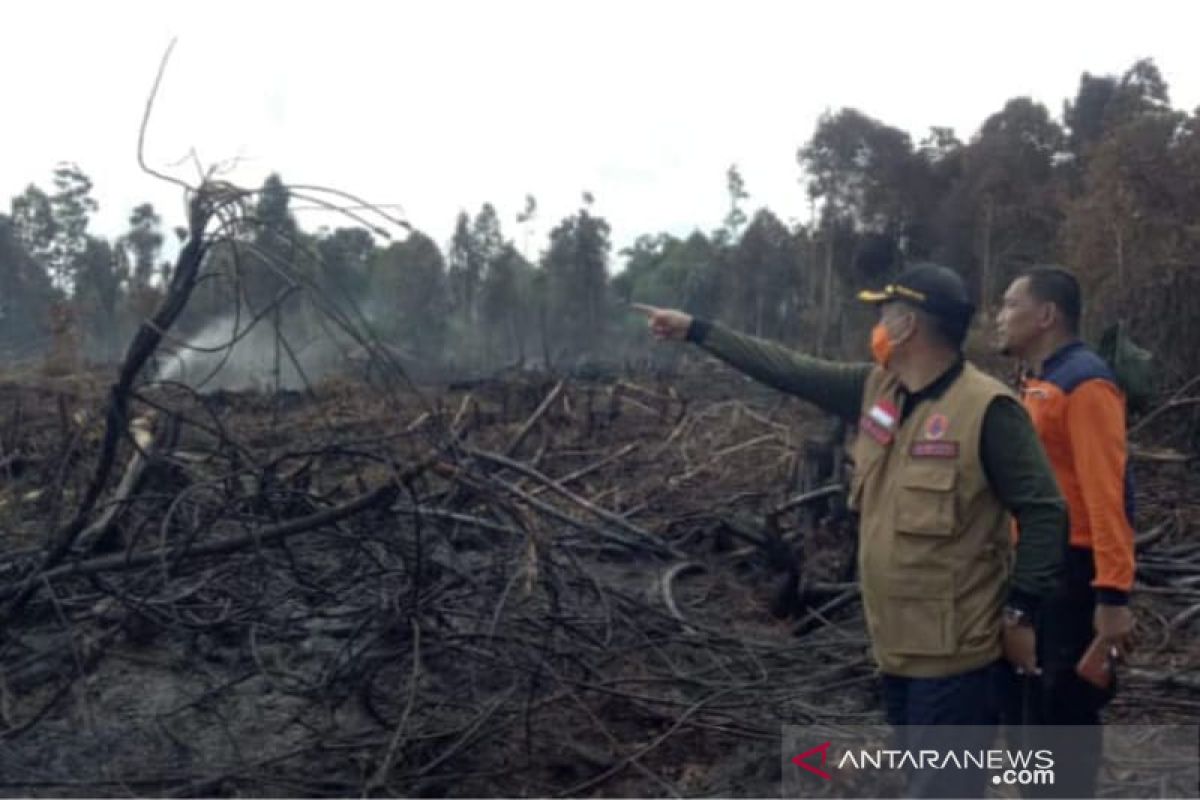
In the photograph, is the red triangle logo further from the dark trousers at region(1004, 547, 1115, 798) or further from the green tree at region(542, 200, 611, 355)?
the green tree at region(542, 200, 611, 355)

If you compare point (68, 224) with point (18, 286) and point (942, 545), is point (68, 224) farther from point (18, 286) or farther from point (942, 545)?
point (942, 545)

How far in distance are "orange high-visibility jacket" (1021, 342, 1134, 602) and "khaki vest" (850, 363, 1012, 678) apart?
0.25 metres

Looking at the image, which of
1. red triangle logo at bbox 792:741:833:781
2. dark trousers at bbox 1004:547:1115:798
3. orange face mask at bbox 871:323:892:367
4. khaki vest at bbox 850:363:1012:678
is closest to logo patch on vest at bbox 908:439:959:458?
khaki vest at bbox 850:363:1012:678

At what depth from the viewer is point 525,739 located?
13.1 feet

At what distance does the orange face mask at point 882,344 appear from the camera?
2.68m

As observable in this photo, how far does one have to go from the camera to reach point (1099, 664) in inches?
106

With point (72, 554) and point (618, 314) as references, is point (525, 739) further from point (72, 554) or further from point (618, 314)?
point (618, 314)

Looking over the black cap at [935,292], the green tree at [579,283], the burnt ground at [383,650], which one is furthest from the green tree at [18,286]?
the black cap at [935,292]

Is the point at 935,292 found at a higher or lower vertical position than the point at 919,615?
higher

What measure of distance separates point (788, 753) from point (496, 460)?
118 inches

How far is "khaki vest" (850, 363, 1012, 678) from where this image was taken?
2494 mm

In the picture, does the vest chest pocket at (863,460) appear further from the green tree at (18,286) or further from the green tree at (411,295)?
the green tree at (411,295)

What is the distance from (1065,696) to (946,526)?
68cm

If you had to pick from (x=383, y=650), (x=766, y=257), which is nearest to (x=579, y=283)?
(x=766, y=257)
